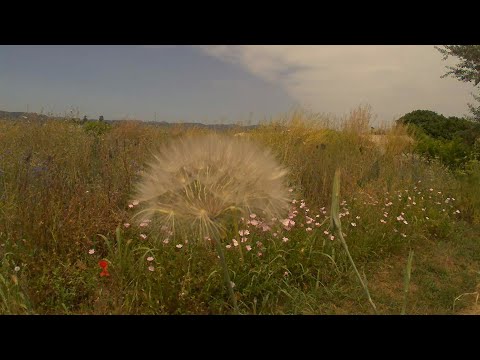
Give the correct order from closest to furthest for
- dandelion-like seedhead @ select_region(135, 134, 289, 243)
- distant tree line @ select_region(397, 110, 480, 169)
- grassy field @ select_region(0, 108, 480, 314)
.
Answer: dandelion-like seedhead @ select_region(135, 134, 289, 243)
grassy field @ select_region(0, 108, 480, 314)
distant tree line @ select_region(397, 110, 480, 169)

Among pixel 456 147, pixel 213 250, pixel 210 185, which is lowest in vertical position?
pixel 213 250

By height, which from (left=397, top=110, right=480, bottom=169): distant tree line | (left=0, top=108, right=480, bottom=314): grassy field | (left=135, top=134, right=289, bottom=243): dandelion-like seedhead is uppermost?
(left=397, top=110, right=480, bottom=169): distant tree line

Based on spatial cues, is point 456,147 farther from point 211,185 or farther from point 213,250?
point 211,185

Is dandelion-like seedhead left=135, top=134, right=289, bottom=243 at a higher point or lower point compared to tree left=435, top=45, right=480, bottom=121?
lower

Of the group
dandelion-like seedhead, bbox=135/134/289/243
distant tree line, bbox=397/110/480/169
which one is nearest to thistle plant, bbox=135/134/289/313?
dandelion-like seedhead, bbox=135/134/289/243

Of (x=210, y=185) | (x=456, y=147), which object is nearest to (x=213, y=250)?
(x=210, y=185)

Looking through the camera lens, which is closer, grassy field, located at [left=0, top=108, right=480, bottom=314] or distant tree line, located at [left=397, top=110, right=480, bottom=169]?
grassy field, located at [left=0, top=108, right=480, bottom=314]

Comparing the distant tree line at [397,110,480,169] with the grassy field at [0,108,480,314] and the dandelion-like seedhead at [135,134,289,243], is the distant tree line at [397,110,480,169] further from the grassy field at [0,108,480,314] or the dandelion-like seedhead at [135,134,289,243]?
the dandelion-like seedhead at [135,134,289,243]

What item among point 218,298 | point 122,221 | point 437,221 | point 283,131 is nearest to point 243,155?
point 218,298
